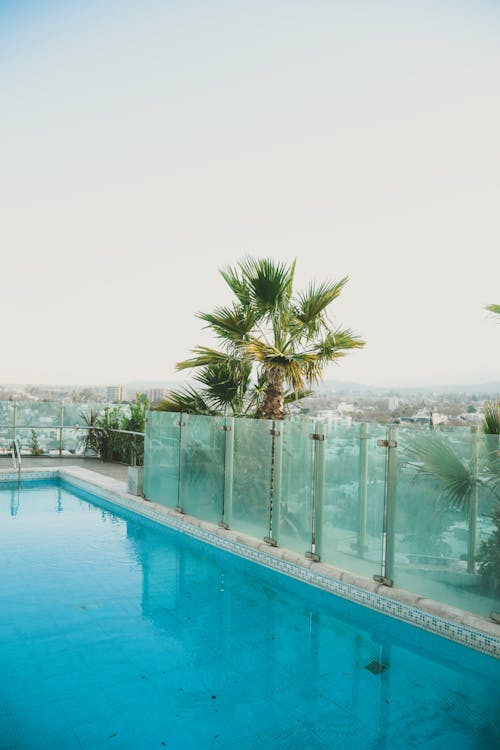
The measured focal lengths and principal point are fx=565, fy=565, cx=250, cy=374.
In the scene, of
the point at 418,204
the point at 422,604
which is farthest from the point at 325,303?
the point at 418,204

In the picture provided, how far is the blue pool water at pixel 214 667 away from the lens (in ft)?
10.4

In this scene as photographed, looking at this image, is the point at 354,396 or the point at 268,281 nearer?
the point at 268,281

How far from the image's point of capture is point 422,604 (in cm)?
460

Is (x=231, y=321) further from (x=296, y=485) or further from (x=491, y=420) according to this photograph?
(x=491, y=420)

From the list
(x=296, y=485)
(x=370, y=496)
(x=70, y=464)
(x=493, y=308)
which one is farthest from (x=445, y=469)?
(x=70, y=464)

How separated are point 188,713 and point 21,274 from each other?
61.6ft

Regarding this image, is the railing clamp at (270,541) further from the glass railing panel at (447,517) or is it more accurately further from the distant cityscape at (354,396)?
the distant cityscape at (354,396)

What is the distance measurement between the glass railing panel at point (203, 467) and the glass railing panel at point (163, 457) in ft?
0.63

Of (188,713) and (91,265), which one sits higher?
(91,265)

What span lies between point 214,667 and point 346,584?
169 cm

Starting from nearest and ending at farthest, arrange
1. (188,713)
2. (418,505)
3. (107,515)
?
(188,713) → (418,505) → (107,515)

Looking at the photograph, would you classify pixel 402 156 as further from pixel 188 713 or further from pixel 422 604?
pixel 188 713

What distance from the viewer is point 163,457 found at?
835cm

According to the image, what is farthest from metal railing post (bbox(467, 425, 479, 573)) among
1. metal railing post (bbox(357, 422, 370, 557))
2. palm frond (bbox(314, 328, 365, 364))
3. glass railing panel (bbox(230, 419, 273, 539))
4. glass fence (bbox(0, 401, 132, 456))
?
glass fence (bbox(0, 401, 132, 456))
